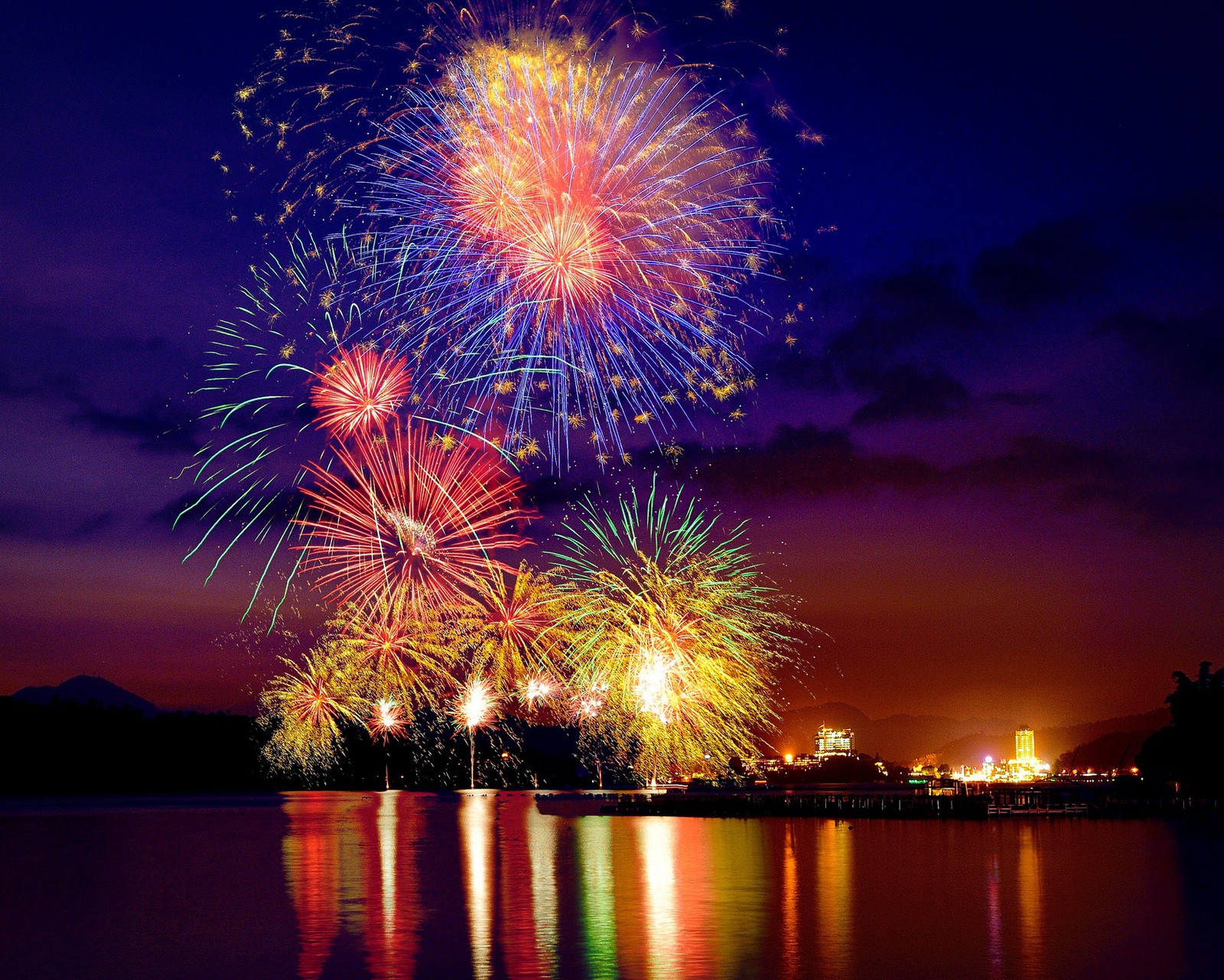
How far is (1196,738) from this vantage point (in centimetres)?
10100

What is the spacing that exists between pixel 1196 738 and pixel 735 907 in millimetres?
88084

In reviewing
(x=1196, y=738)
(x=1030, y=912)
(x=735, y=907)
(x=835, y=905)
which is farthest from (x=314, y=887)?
(x=1196, y=738)

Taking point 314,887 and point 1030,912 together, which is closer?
point 1030,912

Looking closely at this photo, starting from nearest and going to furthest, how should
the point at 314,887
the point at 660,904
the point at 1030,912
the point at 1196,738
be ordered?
1. the point at 1030,912
2. the point at 660,904
3. the point at 314,887
4. the point at 1196,738

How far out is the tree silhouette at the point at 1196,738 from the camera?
9769 cm

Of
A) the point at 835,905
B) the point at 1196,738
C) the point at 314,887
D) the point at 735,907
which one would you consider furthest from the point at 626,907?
the point at 1196,738

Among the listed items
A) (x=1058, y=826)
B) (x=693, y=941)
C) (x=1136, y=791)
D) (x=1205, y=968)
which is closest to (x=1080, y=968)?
(x=1205, y=968)

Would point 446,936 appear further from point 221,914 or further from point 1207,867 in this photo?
point 1207,867

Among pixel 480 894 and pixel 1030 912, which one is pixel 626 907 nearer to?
pixel 480 894

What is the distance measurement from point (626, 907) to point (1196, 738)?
292ft

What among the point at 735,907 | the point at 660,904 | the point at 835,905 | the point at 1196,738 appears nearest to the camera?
the point at 735,907

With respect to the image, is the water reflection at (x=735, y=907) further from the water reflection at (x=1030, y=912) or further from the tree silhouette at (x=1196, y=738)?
the tree silhouette at (x=1196, y=738)

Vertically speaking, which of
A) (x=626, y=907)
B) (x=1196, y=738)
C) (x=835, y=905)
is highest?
(x=626, y=907)

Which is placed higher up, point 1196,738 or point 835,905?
point 835,905
